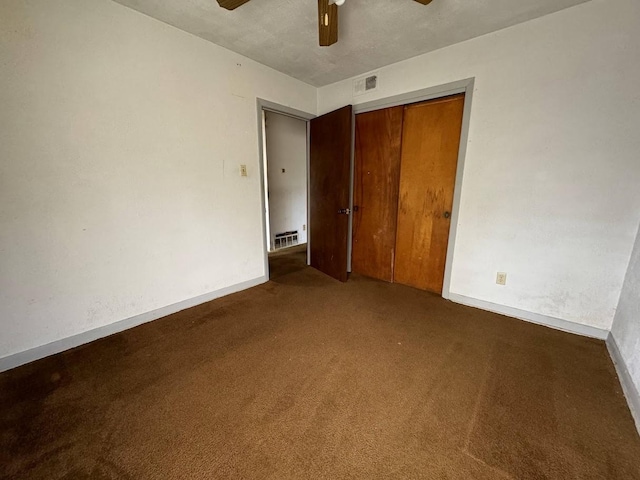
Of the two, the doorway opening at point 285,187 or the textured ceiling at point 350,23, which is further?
the doorway opening at point 285,187

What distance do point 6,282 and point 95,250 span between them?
0.46 metres

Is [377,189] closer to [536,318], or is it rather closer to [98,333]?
[536,318]

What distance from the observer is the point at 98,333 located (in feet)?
6.47

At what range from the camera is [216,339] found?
1982mm

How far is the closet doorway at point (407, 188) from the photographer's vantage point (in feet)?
8.28

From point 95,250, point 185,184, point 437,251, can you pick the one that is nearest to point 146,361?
point 95,250

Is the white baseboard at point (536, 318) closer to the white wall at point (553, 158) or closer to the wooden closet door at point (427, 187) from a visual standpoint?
the white wall at point (553, 158)

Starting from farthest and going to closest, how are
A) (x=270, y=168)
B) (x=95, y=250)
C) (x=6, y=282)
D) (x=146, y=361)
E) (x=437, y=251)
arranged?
(x=270, y=168) → (x=437, y=251) → (x=95, y=250) → (x=146, y=361) → (x=6, y=282)

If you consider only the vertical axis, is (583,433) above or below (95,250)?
below

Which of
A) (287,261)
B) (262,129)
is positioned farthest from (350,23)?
(287,261)

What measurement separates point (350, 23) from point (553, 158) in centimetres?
189

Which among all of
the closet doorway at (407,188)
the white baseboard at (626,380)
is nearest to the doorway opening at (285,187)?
the closet doorway at (407,188)

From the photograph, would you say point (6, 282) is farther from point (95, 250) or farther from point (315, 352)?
point (315, 352)

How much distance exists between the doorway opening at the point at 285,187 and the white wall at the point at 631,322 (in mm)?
3180
